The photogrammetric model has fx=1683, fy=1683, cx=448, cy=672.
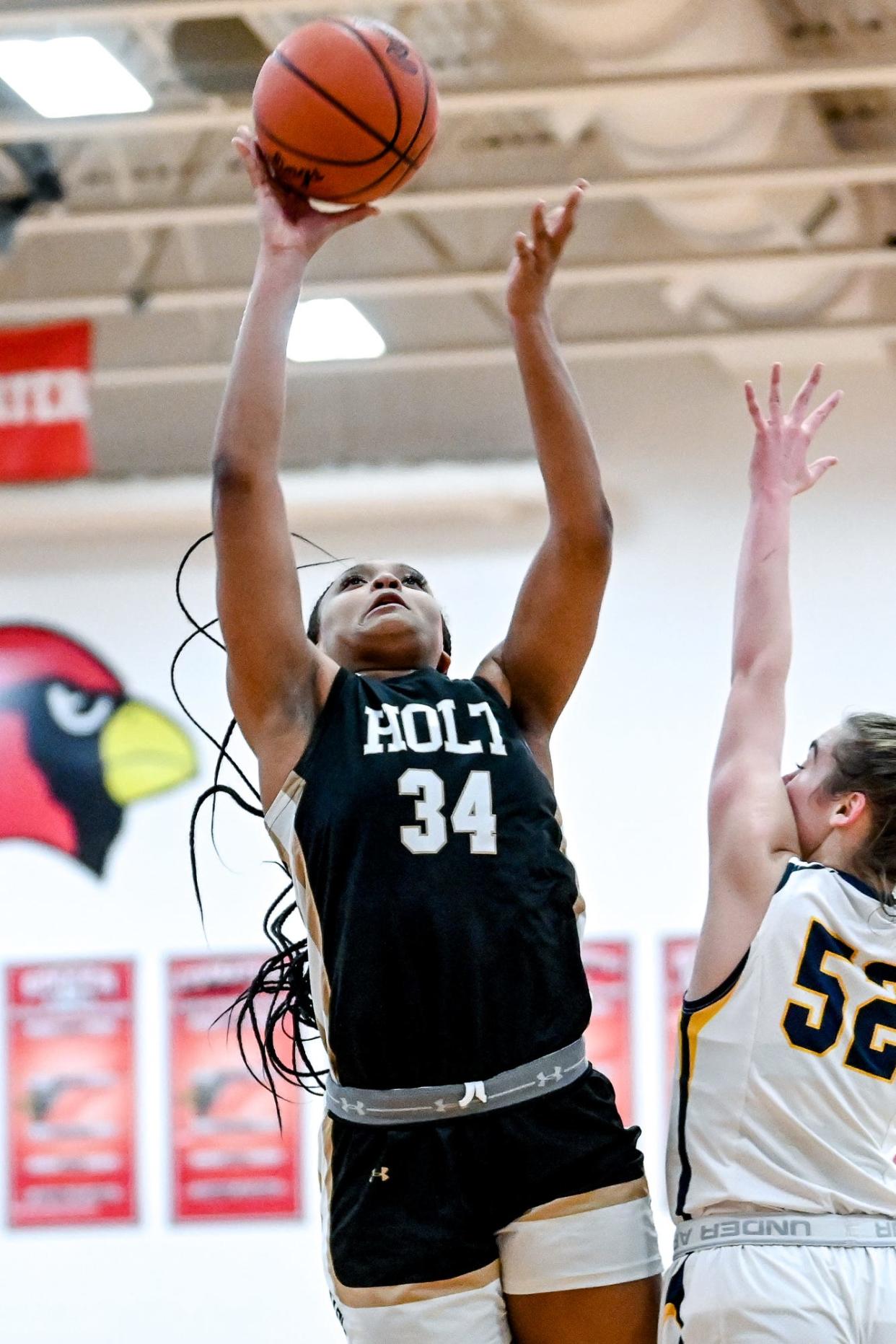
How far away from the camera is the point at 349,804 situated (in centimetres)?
256

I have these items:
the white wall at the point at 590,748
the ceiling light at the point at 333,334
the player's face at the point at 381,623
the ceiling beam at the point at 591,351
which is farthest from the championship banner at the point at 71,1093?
the player's face at the point at 381,623

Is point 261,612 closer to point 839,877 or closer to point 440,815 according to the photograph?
point 440,815

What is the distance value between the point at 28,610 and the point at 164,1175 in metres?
3.16

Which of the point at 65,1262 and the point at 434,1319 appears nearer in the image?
the point at 434,1319

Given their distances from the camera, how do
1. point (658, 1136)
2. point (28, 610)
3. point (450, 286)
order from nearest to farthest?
point (450, 286) < point (658, 1136) < point (28, 610)

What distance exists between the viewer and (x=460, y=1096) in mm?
2498

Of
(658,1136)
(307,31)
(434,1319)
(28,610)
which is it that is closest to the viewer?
(434,1319)

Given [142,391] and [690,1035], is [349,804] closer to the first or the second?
[690,1035]

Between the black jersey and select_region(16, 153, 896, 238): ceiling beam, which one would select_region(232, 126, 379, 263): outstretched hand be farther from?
select_region(16, 153, 896, 238): ceiling beam

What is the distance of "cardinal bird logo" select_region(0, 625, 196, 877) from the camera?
29.9ft

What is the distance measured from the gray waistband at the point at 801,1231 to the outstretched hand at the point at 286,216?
1.65 meters

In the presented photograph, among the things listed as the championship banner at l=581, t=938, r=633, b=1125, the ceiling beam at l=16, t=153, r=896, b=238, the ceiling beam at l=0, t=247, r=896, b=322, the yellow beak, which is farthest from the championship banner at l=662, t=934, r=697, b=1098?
the ceiling beam at l=16, t=153, r=896, b=238

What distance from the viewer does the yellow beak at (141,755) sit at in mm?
9102

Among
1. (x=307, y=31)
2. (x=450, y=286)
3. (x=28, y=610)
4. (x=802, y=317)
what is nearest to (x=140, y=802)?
(x=28, y=610)
